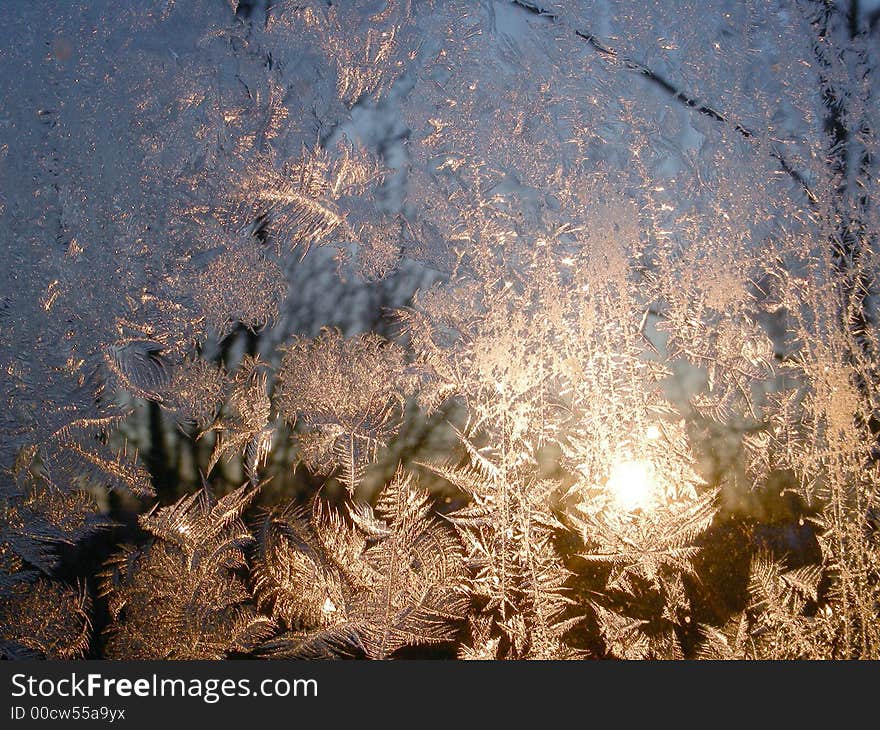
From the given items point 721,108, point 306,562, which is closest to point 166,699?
point 306,562

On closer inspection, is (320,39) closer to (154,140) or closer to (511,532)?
(154,140)

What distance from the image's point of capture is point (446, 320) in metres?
1.02

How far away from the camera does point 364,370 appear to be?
1.01 metres

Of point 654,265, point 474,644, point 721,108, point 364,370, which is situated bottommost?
point 474,644

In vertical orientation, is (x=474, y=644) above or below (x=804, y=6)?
below

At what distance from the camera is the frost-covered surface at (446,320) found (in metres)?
0.99

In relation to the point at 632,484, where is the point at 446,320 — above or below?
above

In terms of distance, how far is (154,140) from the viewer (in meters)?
1.03

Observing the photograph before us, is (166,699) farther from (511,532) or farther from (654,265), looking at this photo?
(654,265)

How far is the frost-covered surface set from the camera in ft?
3.24

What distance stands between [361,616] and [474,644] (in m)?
0.17

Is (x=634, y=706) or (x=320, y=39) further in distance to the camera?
(x=320, y=39)

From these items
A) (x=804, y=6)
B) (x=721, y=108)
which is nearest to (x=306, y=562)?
(x=721, y=108)

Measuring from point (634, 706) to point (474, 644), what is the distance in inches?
9.4
